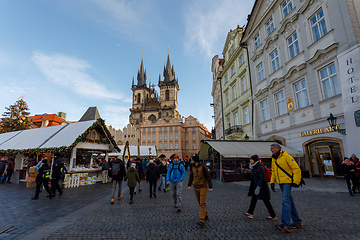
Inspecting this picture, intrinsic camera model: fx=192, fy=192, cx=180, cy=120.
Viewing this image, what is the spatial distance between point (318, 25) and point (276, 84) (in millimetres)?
4588

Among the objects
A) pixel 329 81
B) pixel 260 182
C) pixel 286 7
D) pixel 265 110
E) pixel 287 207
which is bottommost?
pixel 287 207

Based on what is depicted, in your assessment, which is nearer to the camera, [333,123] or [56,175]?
[56,175]

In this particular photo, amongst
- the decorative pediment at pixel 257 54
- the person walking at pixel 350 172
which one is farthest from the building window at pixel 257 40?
the person walking at pixel 350 172

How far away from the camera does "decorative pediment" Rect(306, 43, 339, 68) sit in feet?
35.4

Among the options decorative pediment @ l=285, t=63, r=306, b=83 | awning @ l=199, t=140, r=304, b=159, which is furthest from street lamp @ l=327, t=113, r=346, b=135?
decorative pediment @ l=285, t=63, r=306, b=83

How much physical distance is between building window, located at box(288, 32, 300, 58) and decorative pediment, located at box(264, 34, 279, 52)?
1332 millimetres

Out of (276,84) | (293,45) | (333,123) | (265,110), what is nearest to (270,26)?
(293,45)

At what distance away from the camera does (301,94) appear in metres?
13.2

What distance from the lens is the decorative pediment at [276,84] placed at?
1460 centimetres

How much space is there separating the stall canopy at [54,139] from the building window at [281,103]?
43.7 ft

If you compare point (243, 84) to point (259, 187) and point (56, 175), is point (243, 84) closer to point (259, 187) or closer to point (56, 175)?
point (259, 187)

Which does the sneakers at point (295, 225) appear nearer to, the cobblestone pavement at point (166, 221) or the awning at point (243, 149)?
the cobblestone pavement at point (166, 221)

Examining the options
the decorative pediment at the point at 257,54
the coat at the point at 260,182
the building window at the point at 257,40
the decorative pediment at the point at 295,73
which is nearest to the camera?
the coat at the point at 260,182

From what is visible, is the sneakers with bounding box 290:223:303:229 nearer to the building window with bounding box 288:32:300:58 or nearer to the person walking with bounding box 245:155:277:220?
the person walking with bounding box 245:155:277:220
